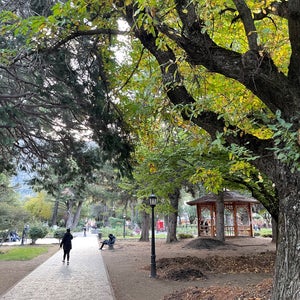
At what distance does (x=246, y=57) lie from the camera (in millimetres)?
Answer: 3996

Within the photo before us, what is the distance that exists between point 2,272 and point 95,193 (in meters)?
27.8

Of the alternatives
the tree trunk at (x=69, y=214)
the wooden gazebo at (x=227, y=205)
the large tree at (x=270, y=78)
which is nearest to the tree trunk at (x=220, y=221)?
the wooden gazebo at (x=227, y=205)

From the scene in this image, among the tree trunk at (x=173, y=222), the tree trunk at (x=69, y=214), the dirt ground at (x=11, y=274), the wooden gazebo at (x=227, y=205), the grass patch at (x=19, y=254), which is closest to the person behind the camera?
the dirt ground at (x=11, y=274)

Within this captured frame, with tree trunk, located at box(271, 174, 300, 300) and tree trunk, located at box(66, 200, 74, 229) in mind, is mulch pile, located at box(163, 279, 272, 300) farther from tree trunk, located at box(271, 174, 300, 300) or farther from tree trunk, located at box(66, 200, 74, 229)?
tree trunk, located at box(66, 200, 74, 229)

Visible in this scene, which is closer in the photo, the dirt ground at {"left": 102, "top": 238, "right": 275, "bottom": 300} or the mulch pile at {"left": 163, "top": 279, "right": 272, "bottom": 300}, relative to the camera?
the mulch pile at {"left": 163, "top": 279, "right": 272, "bottom": 300}

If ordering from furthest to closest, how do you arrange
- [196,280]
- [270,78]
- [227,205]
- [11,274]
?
1. [227,205]
2. [11,274]
3. [196,280]
4. [270,78]

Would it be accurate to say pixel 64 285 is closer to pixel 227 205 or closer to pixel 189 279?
pixel 189 279

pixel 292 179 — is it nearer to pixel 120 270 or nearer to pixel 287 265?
pixel 287 265

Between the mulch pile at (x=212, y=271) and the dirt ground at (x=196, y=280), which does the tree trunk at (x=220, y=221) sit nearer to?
the mulch pile at (x=212, y=271)

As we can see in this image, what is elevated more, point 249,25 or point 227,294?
point 249,25

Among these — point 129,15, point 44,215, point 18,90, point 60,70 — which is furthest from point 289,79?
point 44,215

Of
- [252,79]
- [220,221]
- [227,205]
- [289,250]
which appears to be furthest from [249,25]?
[227,205]

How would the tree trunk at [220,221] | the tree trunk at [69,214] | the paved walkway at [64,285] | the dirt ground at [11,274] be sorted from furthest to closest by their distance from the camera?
the tree trunk at [69,214]
the tree trunk at [220,221]
the dirt ground at [11,274]
the paved walkway at [64,285]

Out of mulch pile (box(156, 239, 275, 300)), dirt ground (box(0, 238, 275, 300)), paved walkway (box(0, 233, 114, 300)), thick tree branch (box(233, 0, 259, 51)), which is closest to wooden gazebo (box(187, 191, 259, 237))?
mulch pile (box(156, 239, 275, 300))
